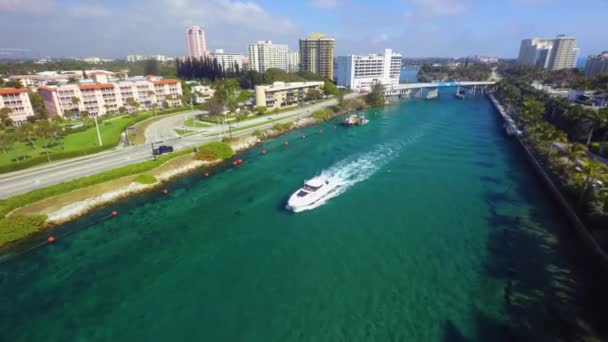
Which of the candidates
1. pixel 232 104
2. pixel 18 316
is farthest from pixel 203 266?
pixel 232 104

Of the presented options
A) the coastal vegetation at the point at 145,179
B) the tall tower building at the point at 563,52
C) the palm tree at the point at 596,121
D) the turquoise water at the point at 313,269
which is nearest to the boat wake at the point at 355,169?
the turquoise water at the point at 313,269

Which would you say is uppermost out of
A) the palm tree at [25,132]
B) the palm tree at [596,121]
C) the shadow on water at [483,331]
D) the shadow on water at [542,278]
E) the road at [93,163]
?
the palm tree at [596,121]

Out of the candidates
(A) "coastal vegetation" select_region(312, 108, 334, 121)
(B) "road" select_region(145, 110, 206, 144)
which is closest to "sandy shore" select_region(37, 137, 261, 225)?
(B) "road" select_region(145, 110, 206, 144)

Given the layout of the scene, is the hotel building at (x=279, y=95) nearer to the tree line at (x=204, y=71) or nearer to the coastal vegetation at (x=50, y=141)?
the coastal vegetation at (x=50, y=141)

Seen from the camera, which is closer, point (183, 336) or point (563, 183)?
point (183, 336)

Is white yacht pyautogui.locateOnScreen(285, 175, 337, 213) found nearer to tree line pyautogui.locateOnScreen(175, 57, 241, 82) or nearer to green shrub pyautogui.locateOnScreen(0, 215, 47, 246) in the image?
green shrub pyautogui.locateOnScreen(0, 215, 47, 246)

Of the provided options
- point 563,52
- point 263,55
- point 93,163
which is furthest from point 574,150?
point 563,52

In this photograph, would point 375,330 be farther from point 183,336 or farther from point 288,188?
point 288,188
